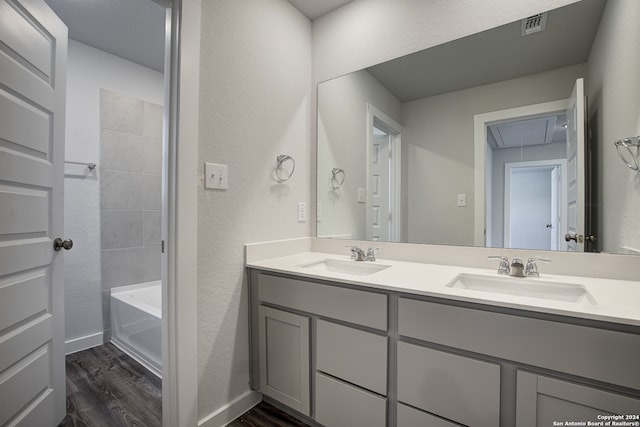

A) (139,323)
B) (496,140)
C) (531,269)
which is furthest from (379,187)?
(139,323)

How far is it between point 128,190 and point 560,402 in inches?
119

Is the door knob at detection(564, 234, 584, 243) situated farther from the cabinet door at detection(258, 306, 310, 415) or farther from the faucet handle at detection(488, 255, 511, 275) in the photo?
the cabinet door at detection(258, 306, 310, 415)

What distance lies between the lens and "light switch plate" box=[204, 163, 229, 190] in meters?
1.37

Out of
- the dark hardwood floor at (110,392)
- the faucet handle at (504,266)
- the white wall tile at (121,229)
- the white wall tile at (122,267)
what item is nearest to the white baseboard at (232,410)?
the dark hardwood floor at (110,392)

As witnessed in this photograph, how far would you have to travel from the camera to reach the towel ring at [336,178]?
199 centimetres

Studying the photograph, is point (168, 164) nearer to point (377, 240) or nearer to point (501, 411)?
point (377, 240)

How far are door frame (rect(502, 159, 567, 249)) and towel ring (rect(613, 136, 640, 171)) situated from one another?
0.59ft

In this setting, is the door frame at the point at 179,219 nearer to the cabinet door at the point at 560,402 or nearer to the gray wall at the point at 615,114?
the cabinet door at the point at 560,402

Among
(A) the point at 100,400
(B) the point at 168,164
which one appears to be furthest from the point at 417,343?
(A) the point at 100,400

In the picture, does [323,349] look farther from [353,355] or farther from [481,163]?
[481,163]

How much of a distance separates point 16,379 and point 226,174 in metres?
1.16

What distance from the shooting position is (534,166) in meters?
1.35

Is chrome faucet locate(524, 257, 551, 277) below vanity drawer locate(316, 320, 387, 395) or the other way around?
the other way around

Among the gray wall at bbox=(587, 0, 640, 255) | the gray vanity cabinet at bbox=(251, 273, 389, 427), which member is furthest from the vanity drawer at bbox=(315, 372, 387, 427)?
the gray wall at bbox=(587, 0, 640, 255)
